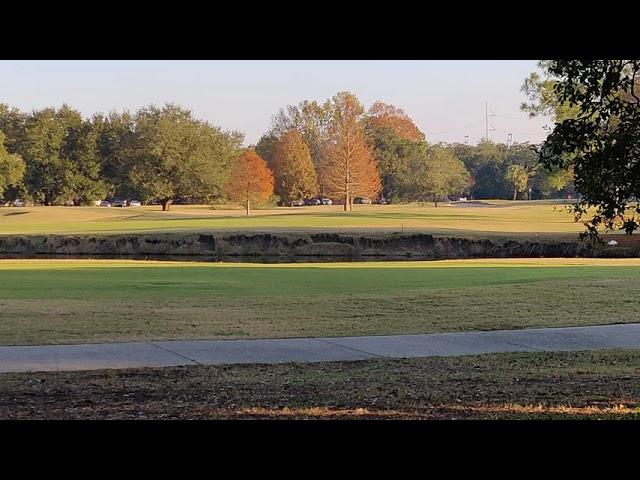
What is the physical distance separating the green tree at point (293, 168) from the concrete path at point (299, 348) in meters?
75.4

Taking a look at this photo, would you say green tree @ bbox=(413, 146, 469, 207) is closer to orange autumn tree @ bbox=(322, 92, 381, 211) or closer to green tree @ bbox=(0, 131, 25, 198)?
orange autumn tree @ bbox=(322, 92, 381, 211)

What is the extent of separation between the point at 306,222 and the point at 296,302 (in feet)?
147

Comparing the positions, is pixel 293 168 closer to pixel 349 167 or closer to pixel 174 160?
pixel 349 167

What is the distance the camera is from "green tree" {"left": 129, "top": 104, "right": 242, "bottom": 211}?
286ft

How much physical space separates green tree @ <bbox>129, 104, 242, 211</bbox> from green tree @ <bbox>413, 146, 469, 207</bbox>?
1975 centimetres

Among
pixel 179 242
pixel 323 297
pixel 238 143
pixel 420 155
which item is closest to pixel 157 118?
pixel 238 143

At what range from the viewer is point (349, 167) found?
81.9m

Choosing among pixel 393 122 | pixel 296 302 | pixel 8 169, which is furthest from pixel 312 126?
pixel 296 302
